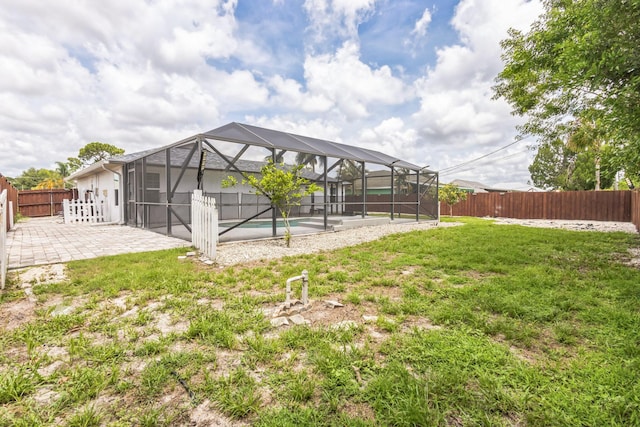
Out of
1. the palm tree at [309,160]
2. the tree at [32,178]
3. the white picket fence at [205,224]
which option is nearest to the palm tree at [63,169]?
the tree at [32,178]

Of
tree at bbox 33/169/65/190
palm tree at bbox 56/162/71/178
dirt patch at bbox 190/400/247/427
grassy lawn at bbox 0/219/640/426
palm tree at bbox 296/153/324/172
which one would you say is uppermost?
palm tree at bbox 56/162/71/178

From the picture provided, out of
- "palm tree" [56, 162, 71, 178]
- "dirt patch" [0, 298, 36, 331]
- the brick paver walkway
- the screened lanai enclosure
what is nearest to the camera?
"dirt patch" [0, 298, 36, 331]

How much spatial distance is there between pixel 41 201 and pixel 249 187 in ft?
55.3

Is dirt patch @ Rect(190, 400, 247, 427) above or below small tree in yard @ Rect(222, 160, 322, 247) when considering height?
below

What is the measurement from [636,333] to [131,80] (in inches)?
611

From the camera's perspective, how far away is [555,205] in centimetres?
1492

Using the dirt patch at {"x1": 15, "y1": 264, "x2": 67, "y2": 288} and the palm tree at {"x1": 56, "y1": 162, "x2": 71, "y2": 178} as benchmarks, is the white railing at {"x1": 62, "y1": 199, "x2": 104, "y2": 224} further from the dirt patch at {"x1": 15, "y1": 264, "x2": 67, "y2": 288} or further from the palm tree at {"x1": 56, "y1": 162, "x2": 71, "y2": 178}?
the palm tree at {"x1": 56, "y1": 162, "x2": 71, "y2": 178}

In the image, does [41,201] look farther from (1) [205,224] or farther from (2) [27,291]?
(2) [27,291]

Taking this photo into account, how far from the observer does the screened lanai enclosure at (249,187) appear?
712cm

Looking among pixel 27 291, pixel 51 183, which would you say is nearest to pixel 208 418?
pixel 27 291

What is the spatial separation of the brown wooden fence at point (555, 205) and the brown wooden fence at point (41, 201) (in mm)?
26225

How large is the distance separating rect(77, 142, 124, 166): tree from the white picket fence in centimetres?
3624

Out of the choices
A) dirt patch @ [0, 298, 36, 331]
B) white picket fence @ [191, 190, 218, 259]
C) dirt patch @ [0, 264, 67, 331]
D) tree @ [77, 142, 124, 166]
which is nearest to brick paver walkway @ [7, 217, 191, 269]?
dirt patch @ [0, 264, 67, 331]

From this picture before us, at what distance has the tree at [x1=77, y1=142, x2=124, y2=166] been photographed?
109ft
